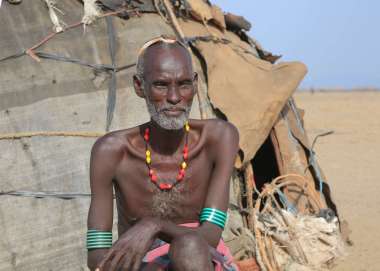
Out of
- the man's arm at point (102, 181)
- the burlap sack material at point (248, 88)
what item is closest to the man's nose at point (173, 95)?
the man's arm at point (102, 181)

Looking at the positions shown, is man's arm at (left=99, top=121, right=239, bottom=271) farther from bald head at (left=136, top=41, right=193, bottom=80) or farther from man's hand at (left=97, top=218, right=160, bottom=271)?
bald head at (left=136, top=41, right=193, bottom=80)

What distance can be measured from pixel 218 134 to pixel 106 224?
592 millimetres

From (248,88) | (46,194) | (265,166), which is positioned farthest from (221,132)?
(265,166)

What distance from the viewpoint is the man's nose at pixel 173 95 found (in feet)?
8.32

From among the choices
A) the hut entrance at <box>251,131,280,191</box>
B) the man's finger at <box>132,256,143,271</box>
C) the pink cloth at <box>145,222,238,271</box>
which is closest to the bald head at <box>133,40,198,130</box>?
the pink cloth at <box>145,222,238,271</box>

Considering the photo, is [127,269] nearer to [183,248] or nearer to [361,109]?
[183,248]

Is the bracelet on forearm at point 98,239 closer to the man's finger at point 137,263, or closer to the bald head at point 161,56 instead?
the man's finger at point 137,263

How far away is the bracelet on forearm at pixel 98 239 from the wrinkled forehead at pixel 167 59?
24.7 inches

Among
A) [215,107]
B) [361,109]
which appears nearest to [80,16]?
[215,107]

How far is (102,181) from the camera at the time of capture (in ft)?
8.88

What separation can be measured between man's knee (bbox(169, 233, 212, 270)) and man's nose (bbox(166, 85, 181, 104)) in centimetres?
56

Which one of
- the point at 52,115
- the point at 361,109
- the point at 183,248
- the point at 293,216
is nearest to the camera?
the point at 183,248

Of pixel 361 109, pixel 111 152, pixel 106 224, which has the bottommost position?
pixel 361 109

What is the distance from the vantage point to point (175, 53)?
2592 millimetres
